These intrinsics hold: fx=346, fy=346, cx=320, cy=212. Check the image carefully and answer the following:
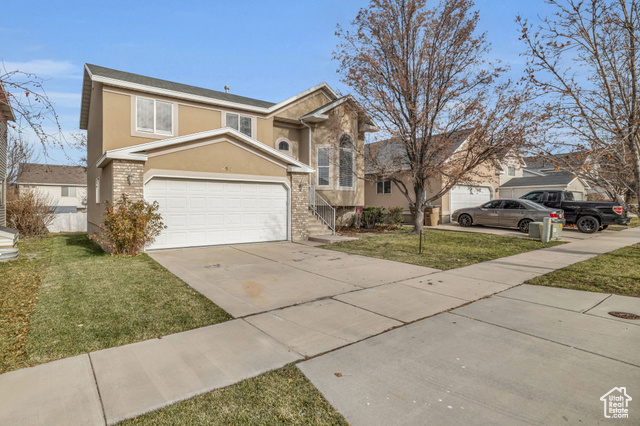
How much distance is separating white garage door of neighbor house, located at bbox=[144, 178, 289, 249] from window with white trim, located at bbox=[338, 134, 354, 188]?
449 centimetres

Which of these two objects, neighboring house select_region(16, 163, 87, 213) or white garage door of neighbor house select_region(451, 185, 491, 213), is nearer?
white garage door of neighbor house select_region(451, 185, 491, 213)

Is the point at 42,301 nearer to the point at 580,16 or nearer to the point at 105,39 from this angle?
the point at 105,39

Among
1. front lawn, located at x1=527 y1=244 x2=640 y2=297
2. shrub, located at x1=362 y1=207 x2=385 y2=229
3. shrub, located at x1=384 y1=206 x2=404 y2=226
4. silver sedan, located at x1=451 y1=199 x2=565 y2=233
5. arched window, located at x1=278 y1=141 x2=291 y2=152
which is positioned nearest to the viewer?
front lawn, located at x1=527 y1=244 x2=640 y2=297

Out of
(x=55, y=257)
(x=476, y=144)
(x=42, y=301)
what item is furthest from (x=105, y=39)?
(x=476, y=144)

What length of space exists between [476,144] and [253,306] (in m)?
12.0

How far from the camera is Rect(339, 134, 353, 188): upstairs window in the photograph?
1684 centimetres

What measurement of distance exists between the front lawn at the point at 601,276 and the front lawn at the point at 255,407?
19.1 ft

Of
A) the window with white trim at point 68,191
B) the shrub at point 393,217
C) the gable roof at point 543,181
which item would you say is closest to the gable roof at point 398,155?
the shrub at point 393,217

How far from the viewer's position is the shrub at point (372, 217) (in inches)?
705

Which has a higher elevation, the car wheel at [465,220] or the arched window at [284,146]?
the arched window at [284,146]

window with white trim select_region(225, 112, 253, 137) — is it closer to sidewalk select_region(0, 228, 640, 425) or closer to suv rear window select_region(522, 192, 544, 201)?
sidewalk select_region(0, 228, 640, 425)

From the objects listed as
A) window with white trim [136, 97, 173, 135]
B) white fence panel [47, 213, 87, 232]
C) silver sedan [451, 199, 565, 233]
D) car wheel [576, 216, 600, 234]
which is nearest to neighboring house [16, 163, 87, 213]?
white fence panel [47, 213, 87, 232]

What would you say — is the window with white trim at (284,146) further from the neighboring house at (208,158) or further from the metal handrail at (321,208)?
the metal handrail at (321,208)

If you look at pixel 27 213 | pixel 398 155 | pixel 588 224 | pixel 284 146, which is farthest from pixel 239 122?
pixel 588 224
